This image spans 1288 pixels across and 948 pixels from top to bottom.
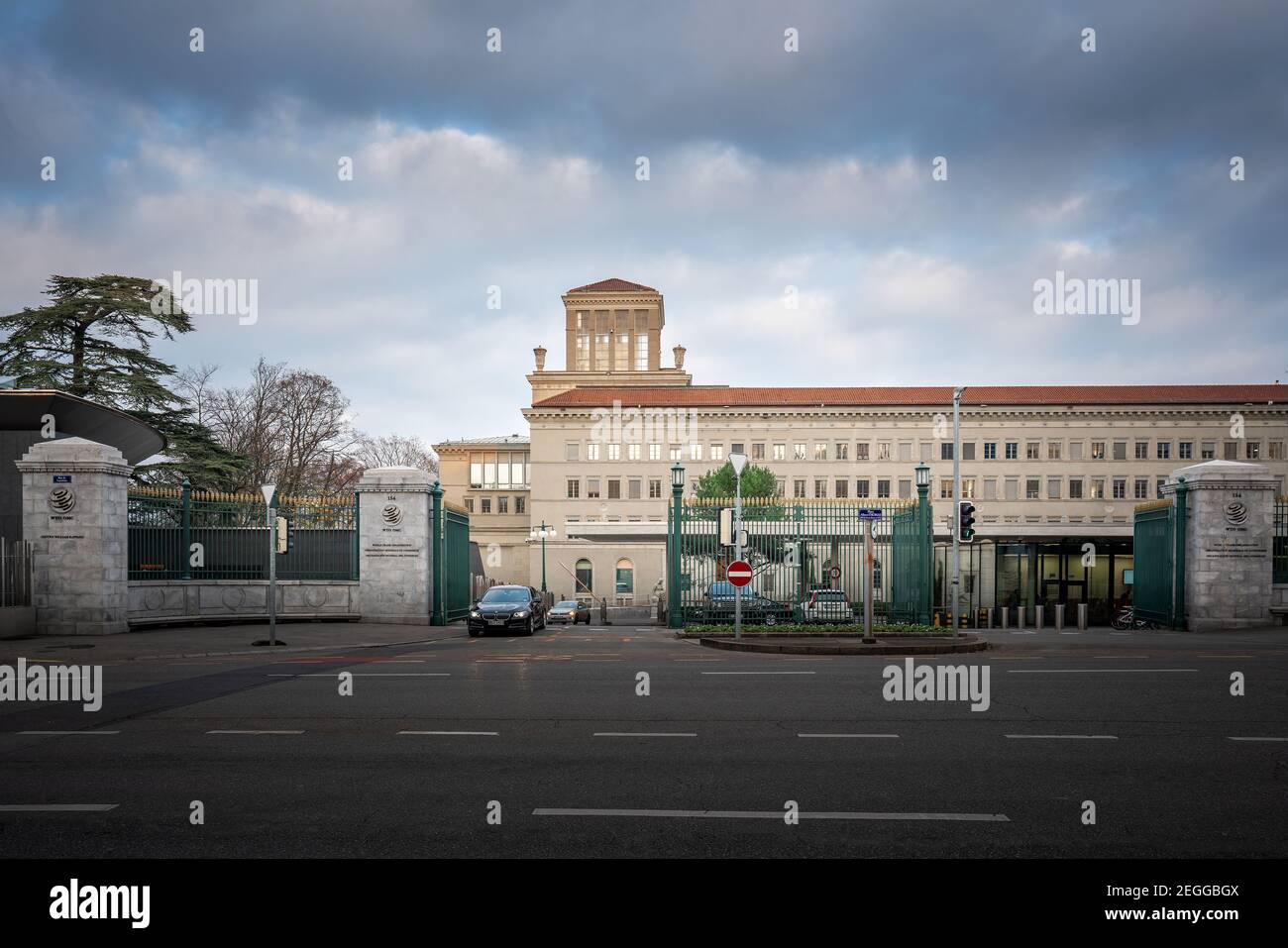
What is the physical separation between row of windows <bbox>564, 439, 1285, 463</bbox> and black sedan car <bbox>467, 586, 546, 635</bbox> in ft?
184

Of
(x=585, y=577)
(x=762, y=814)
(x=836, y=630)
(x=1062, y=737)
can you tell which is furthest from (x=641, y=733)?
(x=585, y=577)

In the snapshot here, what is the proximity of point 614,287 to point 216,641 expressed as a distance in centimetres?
9274

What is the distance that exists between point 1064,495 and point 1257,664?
238 ft

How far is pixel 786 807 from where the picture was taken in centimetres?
636

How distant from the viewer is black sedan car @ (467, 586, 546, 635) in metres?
24.4

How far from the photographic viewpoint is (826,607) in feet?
83.0

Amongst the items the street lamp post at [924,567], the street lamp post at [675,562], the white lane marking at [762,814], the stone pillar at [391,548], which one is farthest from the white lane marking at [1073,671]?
the stone pillar at [391,548]

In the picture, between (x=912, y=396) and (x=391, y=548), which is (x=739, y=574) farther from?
(x=912, y=396)

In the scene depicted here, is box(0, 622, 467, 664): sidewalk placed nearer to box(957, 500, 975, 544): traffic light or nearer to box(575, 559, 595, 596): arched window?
box(957, 500, 975, 544): traffic light

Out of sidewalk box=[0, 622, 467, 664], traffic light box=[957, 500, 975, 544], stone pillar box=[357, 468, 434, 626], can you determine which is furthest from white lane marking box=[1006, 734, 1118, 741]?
stone pillar box=[357, 468, 434, 626]

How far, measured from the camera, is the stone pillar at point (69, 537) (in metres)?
20.3

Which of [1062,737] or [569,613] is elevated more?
[1062,737]

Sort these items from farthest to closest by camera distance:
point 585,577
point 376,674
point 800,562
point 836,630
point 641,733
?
point 585,577 < point 800,562 < point 836,630 < point 376,674 < point 641,733

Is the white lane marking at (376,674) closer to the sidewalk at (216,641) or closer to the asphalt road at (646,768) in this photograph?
the asphalt road at (646,768)
